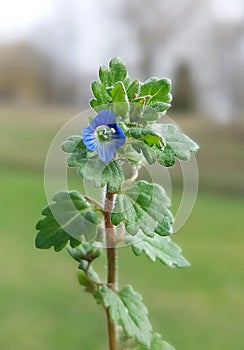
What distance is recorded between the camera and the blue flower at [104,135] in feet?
1.73

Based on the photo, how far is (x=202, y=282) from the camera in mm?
2260

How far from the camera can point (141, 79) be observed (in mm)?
2793

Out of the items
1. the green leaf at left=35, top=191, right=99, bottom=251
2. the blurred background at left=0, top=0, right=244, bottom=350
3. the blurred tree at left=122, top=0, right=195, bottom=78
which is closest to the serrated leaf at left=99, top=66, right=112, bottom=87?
the green leaf at left=35, top=191, right=99, bottom=251

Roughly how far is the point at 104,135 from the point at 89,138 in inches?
0.5

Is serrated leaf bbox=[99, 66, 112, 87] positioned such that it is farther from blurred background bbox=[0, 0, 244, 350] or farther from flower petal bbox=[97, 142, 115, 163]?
blurred background bbox=[0, 0, 244, 350]

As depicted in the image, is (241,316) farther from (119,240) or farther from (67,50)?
(119,240)

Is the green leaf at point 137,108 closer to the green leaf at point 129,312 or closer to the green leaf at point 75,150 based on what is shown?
the green leaf at point 75,150

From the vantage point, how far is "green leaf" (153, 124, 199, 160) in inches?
21.9

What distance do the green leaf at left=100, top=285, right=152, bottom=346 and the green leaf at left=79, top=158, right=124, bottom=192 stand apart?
4.9 inches

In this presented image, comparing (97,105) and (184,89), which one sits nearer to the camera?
(97,105)

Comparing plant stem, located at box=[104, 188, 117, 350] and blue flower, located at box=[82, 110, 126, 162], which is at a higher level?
blue flower, located at box=[82, 110, 126, 162]

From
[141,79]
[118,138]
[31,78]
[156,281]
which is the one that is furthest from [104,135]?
[31,78]

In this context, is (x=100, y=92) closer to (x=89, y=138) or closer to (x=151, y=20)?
(x=89, y=138)

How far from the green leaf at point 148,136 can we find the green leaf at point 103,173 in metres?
0.03
